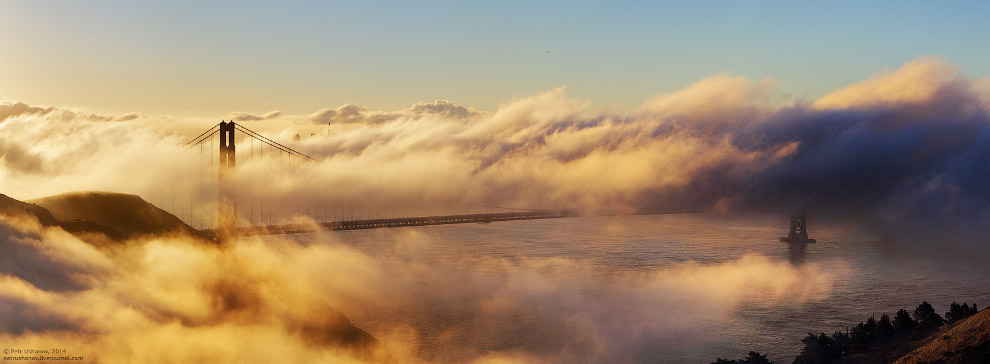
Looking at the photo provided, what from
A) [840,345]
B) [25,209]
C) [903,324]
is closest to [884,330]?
[903,324]

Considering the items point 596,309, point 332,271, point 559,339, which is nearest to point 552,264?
point 332,271

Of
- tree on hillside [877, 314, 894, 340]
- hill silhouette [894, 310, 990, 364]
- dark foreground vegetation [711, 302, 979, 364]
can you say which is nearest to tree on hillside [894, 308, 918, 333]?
dark foreground vegetation [711, 302, 979, 364]

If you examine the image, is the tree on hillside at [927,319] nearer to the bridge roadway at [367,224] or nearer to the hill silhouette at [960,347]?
the hill silhouette at [960,347]

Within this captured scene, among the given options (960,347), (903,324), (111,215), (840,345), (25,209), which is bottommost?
(840,345)

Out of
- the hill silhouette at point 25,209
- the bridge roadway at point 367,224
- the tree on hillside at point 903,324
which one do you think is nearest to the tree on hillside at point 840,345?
the tree on hillside at point 903,324

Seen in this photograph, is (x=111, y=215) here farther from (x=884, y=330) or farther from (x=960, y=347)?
(x=960, y=347)
